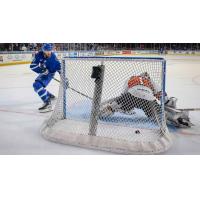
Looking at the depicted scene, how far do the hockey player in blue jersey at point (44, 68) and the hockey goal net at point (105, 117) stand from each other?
21.4 inches

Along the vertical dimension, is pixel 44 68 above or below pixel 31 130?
above

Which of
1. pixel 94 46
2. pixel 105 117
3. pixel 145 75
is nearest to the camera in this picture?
pixel 145 75

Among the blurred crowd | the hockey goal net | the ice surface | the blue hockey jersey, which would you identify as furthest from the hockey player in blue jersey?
the blurred crowd

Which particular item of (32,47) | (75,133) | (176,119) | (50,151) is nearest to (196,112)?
(176,119)

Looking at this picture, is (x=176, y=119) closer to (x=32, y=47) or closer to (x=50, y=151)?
(x=50, y=151)

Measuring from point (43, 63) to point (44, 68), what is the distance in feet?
0.22

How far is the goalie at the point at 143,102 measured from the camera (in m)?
2.78

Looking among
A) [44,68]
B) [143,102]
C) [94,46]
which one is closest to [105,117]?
[143,102]

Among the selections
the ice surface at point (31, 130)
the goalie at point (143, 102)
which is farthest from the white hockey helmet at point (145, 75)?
the ice surface at point (31, 130)

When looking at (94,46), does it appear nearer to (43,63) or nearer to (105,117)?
(43,63)

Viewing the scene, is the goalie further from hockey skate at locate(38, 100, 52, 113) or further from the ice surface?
hockey skate at locate(38, 100, 52, 113)

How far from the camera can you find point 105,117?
2.96 m

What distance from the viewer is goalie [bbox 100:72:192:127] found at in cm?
278

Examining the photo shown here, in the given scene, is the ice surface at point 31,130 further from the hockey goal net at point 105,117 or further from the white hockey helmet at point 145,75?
the white hockey helmet at point 145,75
